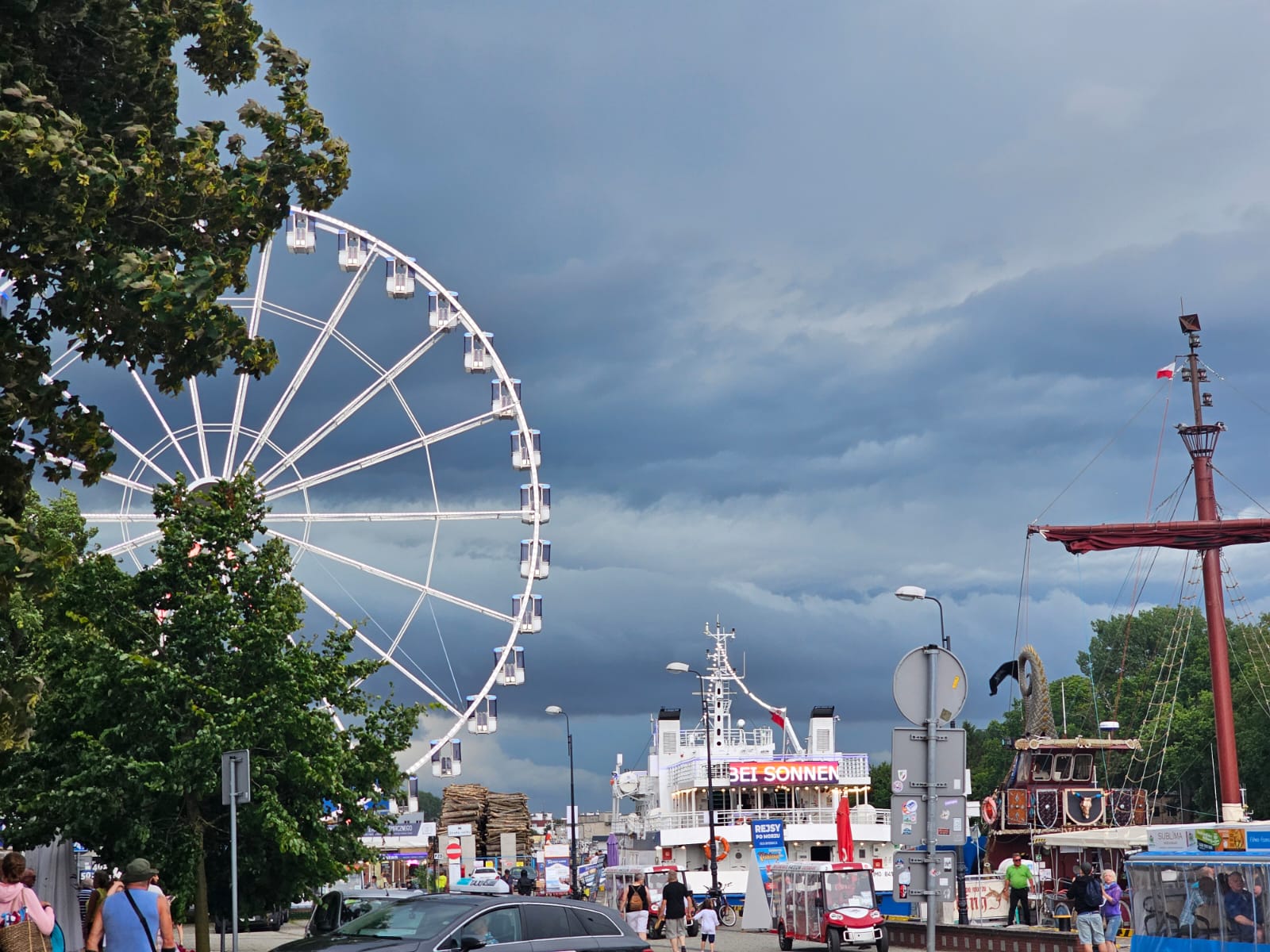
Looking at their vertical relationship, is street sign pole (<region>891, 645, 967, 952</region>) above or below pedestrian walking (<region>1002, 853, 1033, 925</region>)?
above

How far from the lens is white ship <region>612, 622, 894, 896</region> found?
5922cm

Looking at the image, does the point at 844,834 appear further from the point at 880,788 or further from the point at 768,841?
the point at 880,788

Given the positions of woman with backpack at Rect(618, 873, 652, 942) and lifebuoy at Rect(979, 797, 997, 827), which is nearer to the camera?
woman with backpack at Rect(618, 873, 652, 942)

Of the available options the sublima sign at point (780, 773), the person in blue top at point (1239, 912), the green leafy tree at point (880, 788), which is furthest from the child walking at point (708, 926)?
the green leafy tree at point (880, 788)

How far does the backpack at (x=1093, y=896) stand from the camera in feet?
81.4

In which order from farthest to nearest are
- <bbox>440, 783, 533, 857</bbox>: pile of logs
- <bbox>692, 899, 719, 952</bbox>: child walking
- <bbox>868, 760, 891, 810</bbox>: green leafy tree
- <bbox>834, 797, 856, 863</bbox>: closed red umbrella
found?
<bbox>868, 760, 891, 810</bbox>: green leafy tree
<bbox>440, 783, 533, 857</bbox>: pile of logs
<bbox>834, 797, 856, 863</bbox>: closed red umbrella
<bbox>692, 899, 719, 952</bbox>: child walking

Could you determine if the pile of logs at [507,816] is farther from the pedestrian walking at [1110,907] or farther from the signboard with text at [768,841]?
the pedestrian walking at [1110,907]

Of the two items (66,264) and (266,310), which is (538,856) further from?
(66,264)

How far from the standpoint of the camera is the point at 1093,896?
2488 cm

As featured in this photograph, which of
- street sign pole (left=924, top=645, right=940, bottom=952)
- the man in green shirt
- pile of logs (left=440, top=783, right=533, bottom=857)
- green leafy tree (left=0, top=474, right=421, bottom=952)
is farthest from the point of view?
pile of logs (left=440, top=783, right=533, bottom=857)

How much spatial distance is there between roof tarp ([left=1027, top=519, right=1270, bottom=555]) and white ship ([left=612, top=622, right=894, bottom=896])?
14894 millimetres

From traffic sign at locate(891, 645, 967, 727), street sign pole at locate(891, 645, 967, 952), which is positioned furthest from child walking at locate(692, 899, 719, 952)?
traffic sign at locate(891, 645, 967, 727)

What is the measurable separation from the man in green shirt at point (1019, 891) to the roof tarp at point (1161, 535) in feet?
39.1

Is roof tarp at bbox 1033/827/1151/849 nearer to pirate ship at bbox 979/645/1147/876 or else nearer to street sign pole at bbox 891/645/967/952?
pirate ship at bbox 979/645/1147/876
